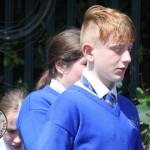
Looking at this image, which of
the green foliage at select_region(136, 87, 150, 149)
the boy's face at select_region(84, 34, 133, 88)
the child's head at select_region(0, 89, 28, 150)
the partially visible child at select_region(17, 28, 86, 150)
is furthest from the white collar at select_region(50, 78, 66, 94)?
the green foliage at select_region(136, 87, 150, 149)

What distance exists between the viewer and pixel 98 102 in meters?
1.92

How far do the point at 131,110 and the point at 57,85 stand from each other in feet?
1.45

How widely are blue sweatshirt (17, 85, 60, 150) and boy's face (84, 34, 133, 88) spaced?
1.02ft

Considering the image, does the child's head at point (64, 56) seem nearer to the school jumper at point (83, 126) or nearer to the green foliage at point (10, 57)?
the school jumper at point (83, 126)

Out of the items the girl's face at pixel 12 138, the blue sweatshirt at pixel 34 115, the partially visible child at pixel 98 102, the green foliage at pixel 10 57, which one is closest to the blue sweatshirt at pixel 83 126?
the partially visible child at pixel 98 102

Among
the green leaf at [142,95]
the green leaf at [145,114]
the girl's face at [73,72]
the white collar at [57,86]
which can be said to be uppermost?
the girl's face at [73,72]

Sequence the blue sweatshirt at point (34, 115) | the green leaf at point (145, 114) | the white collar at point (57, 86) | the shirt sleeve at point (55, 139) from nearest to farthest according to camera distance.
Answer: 1. the shirt sleeve at point (55, 139)
2. the blue sweatshirt at point (34, 115)
3. the white collar at point (57, 86)
4. the green leaf at point (145, 114)

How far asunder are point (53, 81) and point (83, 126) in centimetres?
61

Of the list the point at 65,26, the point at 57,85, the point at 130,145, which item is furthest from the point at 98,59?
the point at 65,26

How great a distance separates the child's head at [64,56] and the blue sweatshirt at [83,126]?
0.52 metres

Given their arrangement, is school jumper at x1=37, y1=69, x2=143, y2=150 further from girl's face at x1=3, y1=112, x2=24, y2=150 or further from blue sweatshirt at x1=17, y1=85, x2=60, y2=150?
girl's face at x1=3, y1=112, x2=24, y2=150

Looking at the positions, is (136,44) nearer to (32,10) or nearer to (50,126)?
(32,10)

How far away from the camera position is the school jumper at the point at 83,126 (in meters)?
1.83

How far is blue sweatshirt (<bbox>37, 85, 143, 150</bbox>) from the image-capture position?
72.2 inches
